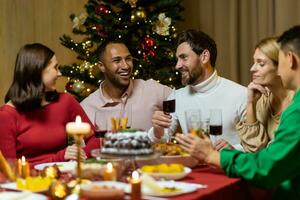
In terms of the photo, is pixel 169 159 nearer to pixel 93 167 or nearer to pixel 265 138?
pixel 93 167

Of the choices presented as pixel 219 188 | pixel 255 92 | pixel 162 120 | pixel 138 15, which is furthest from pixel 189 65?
pixel 219 188

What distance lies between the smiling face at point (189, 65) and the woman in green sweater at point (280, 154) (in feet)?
4.18

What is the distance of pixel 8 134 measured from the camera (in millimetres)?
2859

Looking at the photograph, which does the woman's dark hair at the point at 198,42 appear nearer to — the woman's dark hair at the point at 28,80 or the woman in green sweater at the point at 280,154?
the woman's dark hair at the point at 28,80

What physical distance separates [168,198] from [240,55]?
3.08m

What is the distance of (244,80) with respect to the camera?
4.65 metres

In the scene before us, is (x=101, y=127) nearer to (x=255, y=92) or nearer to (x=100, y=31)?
(x=255, y=92)

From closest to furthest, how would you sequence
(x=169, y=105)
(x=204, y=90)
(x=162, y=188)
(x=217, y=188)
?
(x=162, y=188) < (x=217, y=188) < (x=169, y=105) < (x=204, y=90)

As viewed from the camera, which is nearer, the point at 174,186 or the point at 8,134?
the point at 174,186

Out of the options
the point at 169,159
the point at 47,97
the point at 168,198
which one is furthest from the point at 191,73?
the point at 168,198

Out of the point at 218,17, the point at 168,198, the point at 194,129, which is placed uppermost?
the point at 218,17

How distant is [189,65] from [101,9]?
1.25 m

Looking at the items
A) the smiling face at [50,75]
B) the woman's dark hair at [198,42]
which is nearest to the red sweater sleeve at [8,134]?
the smiling face at [50,75]

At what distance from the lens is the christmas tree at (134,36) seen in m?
4.36
